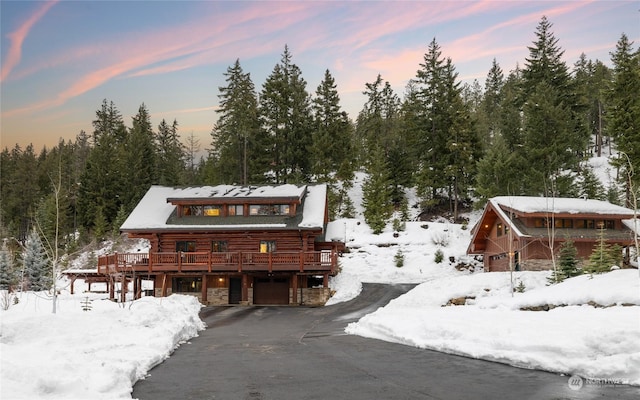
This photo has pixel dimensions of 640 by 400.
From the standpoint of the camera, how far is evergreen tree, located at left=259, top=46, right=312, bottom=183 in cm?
6006

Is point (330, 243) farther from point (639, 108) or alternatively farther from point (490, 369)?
point (639, 108)

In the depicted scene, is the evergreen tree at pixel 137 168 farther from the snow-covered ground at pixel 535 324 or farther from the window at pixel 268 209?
the snow-covered ground at pixel 535 324

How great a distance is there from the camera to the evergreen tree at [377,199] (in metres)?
50.3

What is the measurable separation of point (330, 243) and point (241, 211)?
7286 millimetres

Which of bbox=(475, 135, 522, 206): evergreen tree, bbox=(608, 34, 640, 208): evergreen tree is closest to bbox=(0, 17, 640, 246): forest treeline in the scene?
bbox=(475, 135, 522, 206): evergreen tree

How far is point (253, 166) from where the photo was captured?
59125mm

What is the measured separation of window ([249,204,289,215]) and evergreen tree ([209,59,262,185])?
20.5m

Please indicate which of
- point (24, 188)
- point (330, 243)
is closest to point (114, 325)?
point (330, 243)

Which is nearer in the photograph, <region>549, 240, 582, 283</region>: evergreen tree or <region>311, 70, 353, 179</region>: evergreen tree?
<region>549, 240, 582, 283</region>: evergreen tree

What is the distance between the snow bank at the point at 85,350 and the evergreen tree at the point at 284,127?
142 ft

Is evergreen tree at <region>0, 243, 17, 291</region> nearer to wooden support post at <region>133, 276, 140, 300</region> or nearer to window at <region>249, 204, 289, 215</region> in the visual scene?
wooden support post at <region>133, 276, 140, 300</region>

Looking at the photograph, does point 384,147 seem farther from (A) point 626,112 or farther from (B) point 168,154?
(B) point 168,154

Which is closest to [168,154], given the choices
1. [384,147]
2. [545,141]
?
[384,147]

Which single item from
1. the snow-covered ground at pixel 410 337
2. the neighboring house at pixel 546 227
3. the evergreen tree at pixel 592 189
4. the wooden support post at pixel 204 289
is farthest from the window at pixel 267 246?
the evergreen tree at pixel 592 189
